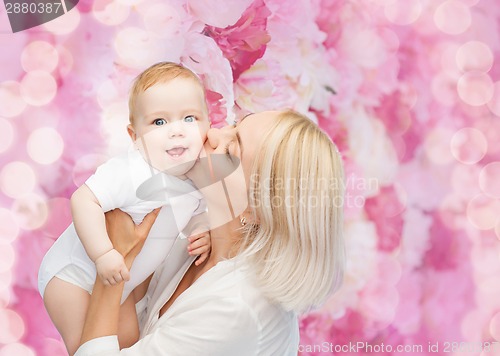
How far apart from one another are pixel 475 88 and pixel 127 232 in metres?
1.64

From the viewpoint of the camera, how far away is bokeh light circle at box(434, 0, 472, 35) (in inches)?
96.1

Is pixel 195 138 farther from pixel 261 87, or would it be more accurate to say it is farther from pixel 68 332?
pixel 261 87

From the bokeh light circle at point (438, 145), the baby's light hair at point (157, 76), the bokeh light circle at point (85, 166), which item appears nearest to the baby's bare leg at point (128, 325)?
the baby's light hair at point (157, 76)

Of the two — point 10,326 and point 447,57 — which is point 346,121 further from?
point 10,326

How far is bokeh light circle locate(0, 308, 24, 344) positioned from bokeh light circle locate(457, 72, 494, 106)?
73.2 inches

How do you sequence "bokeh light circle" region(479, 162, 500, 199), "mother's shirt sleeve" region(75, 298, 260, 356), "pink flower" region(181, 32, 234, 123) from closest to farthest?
"mother's shirt sleeve" region(75, 298, 260, 356) < "pink flower" region(181, 32, 234, 123) < "bokeh light circle" region(479, 162, 500, 199)

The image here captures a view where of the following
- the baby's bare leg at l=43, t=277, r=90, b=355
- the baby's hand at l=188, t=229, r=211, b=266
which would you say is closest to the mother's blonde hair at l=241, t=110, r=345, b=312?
the baby's hand at l=188, t=229, r=211, b=266

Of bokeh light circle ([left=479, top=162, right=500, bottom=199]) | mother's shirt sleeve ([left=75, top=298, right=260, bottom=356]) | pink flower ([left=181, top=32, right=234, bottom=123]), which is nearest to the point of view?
mother's shirt sleeve ([left=75, top=298, right=260, bottom=356])

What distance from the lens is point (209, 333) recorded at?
1199 mm

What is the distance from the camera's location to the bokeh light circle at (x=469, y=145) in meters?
2.44

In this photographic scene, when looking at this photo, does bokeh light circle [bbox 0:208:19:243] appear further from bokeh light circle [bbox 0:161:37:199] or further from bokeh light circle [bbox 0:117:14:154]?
bokeh light circle [bbox 0:117:14:154]

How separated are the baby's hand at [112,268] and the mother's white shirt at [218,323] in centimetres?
11

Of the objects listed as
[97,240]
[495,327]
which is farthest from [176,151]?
[495,327]

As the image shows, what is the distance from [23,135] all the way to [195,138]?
4.22ft
